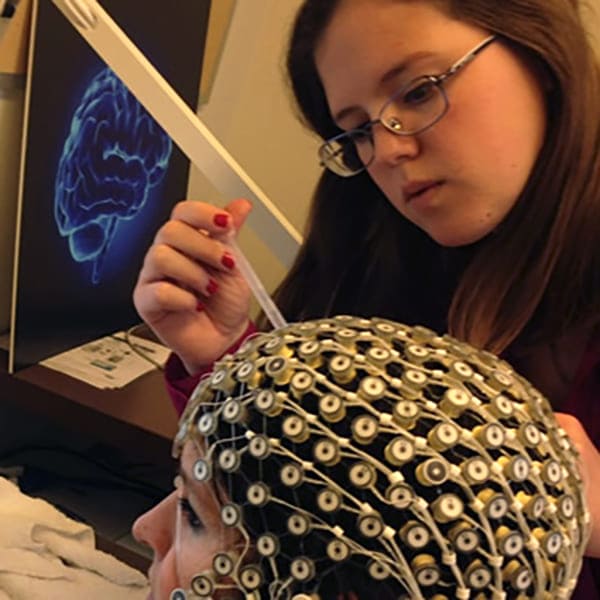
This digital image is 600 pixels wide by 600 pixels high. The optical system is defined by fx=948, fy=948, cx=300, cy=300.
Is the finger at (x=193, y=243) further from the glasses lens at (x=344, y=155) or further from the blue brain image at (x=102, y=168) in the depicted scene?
the blue brain image at (x=102, y=168)

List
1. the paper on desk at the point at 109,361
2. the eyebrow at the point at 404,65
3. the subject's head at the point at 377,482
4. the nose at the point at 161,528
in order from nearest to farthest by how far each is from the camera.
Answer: the subject's head at the point at 377,482, the nose at the point at 161,528, the eyebrow at the point at 404,65, the paper on desk at the point at 109,361

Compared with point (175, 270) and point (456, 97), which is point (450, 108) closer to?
point (456, 97)

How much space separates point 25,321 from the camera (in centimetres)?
116

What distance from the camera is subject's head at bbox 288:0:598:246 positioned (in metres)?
0.71

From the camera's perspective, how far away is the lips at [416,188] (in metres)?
0.74

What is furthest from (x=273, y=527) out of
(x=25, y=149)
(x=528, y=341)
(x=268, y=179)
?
(x=268, y=179)

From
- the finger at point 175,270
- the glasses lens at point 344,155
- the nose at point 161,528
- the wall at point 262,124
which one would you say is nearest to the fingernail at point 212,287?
the finger at point 175,270

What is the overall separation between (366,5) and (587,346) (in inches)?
12.7

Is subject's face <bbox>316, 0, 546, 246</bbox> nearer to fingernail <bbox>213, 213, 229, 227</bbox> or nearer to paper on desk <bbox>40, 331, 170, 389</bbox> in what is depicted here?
fingernail <bbox>213, 213, 229, 227</bbox>

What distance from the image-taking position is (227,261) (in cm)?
78

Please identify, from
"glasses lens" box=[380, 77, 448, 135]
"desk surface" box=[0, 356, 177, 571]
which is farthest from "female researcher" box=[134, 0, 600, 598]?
"desk surface" box=[0, 356, 177, 571]

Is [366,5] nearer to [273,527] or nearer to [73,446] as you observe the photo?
[273,527]

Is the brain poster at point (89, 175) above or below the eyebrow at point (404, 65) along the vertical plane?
below

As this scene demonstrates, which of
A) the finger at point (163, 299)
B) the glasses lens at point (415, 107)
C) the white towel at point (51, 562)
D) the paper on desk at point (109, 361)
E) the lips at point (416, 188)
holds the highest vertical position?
the glasses lens at point (415, 107)
